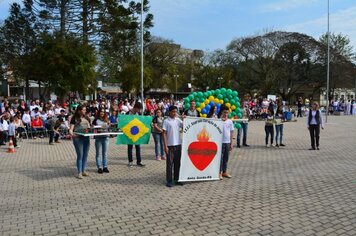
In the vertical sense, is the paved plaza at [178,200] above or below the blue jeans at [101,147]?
below

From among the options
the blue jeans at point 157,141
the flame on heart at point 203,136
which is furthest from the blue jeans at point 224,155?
the blue jeans at point 157,141

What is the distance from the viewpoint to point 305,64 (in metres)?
51.9

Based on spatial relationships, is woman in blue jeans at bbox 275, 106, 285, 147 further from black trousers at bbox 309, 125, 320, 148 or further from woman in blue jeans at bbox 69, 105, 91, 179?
woman in blue jeans at bbox 69, 105, 91, 179

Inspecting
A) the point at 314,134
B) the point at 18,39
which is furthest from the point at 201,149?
the point at 18,39

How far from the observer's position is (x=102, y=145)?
923 centimetres

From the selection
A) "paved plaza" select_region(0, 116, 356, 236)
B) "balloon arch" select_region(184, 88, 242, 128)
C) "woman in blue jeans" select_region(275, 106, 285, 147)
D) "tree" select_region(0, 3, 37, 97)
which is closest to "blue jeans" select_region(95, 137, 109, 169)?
"paved plaza" select_region(0, 116, 356, 236)

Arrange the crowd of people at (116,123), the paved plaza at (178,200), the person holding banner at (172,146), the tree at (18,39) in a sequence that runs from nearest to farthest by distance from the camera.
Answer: the paved plaza at (178,200) → the person holding banner at (172,146) → the crowd of people at (116,123) → the tree at (18,39)

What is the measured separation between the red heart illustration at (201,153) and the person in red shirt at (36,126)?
11.3 meters

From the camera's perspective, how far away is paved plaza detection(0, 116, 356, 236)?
17.7 ft

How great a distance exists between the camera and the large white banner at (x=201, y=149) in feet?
26.1

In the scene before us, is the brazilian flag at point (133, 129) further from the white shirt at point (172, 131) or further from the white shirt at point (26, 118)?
the white shirt at point (26, 118)

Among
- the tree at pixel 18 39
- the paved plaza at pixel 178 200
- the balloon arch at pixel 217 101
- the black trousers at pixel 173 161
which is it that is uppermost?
the tree at pixel 18 39

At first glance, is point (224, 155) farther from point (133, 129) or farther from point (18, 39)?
point (18, 39)

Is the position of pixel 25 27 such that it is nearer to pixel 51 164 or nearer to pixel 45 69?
pixel 45 69
